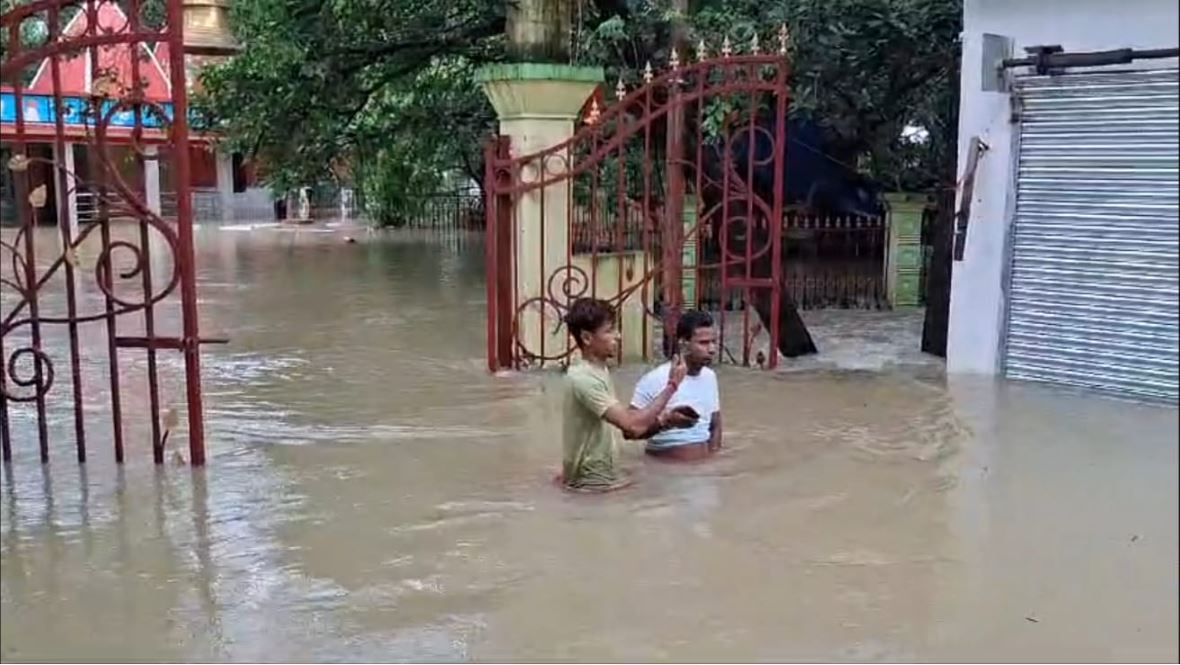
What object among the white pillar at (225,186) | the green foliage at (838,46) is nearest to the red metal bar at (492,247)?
the green foliage at (838,46)

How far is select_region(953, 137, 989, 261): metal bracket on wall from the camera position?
9133mm

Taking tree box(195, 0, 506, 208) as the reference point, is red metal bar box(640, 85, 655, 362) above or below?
below

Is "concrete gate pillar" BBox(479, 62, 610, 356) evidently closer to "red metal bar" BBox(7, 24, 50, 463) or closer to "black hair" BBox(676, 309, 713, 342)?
"black hair" BBox(676, 309, 713, 342)

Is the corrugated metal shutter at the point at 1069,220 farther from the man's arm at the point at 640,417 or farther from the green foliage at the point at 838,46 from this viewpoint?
the man's arm at the point at 640,417

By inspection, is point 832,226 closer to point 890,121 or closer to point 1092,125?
point 890,121

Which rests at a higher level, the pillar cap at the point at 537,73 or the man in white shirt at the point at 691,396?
the pillar cap at the point at 537,73

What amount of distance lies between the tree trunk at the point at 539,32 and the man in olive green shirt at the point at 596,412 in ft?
12.9

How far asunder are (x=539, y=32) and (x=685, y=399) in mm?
4020

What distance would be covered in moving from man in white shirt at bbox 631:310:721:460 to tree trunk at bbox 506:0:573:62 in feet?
11.5

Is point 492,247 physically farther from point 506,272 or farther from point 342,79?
point 342,79

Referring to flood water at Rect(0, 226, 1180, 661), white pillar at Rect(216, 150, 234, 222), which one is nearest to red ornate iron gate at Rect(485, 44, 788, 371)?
flood water at Rect(0, 226, 1180, 661)

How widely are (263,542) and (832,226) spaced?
10296 mm

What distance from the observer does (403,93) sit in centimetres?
1761

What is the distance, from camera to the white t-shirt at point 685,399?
21.0ft
